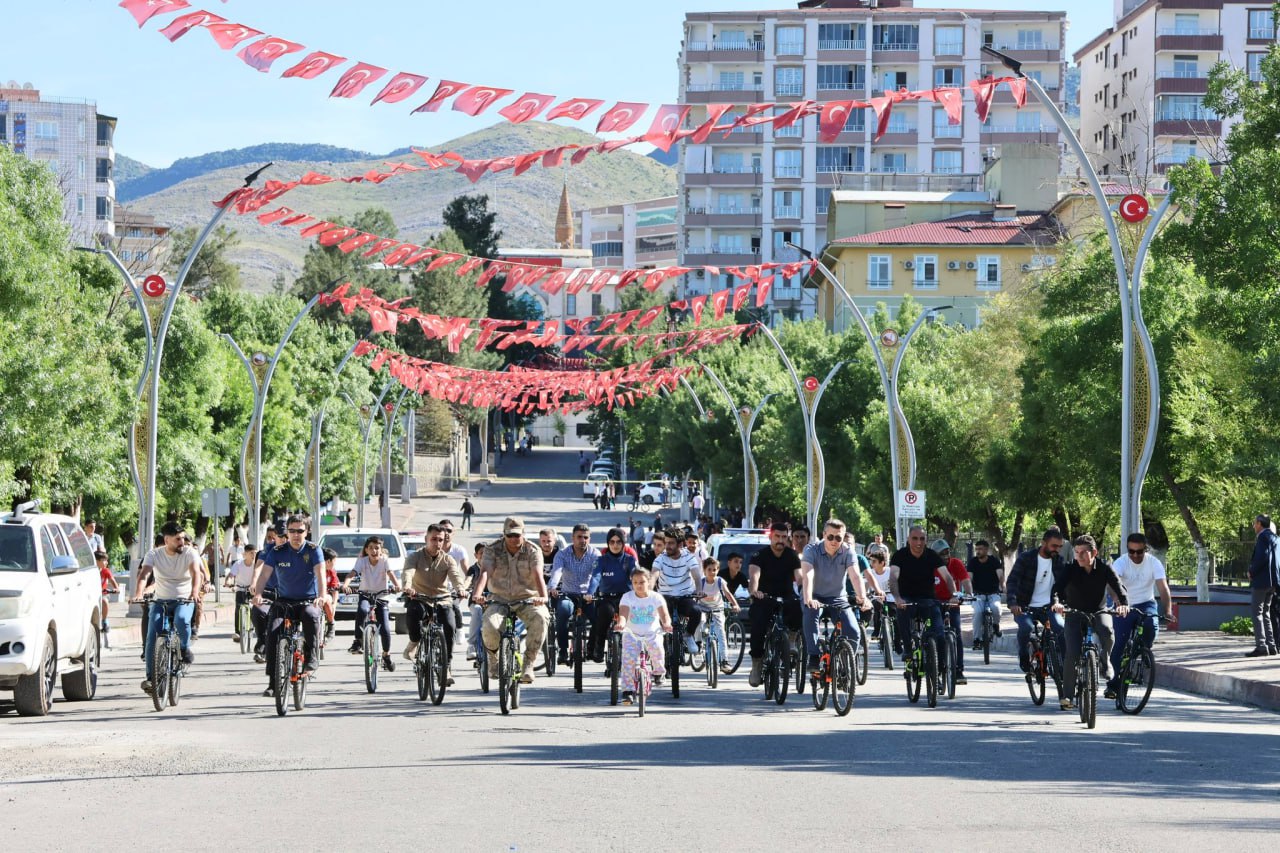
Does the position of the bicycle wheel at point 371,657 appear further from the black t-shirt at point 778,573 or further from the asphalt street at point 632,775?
the black t-shirt at point 778,573

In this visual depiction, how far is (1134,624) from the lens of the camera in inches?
695

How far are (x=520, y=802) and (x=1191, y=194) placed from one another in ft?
62.5

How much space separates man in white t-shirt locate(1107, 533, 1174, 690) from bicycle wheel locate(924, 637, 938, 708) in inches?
61.4

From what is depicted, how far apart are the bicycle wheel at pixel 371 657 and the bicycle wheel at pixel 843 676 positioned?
5.18m

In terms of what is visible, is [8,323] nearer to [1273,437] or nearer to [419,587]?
[419,587]

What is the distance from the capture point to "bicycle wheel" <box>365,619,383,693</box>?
20.3 meters

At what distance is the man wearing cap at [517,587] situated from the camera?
59.8ft

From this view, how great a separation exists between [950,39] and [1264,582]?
3925 inches

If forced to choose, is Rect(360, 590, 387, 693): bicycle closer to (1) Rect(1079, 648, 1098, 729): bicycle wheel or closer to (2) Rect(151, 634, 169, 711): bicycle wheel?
(2) Rect(151, 634, 169, 711): bicycle wheel

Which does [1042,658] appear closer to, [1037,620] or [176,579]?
[1037,620]

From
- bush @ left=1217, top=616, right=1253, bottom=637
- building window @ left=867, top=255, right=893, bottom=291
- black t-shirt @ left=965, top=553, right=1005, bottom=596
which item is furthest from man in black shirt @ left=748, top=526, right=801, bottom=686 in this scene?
building window @ left=867, top=255, right=893, bottom=291

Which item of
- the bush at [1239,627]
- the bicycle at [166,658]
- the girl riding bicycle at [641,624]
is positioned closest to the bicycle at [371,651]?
→ the bicycle at [166,658]

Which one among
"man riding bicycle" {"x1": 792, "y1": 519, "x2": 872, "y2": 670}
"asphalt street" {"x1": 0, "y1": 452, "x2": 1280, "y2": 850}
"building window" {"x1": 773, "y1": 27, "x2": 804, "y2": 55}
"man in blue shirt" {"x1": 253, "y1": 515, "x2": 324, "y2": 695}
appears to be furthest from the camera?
"building window" {"x1": 773, "y1": 27, "x2": 804, "y2": 55}

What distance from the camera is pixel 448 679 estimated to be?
19062mm
